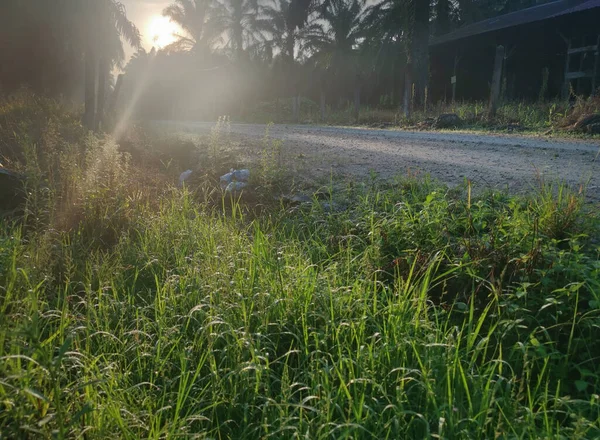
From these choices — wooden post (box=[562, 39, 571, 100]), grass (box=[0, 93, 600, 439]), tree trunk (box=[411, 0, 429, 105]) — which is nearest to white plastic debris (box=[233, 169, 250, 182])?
grass (box=[0, 93, 600, 439])

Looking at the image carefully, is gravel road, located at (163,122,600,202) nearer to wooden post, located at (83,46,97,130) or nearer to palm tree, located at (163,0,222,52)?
wooden post, located at (83,46,97,130)

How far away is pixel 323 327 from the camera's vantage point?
2.15 metres

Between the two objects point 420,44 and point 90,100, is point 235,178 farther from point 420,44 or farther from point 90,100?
point 420,44

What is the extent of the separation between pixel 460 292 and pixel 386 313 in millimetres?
522

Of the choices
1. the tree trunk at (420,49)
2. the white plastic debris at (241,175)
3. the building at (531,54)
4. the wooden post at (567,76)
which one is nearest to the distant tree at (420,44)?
the tree trunk at (420,49)

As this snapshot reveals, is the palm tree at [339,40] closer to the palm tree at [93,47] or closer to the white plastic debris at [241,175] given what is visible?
the palm tree at [93,47]

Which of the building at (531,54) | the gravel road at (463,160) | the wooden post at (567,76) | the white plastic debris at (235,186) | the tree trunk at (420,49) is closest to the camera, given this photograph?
the gravel road at (463,160)

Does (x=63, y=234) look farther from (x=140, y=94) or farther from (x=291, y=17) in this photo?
(x=140, y=94)

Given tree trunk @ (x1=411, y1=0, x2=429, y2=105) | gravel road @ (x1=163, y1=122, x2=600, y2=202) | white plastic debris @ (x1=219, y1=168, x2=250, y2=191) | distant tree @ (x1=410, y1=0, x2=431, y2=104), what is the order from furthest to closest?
tree trunk @ (x1=411, y1=0, x2=429, y2=105)
distant tree @ (x1=410, y1=0, x2=431, y2=104)
white plastic debris @ (x1=219, y1=168, x2=250, y2=191)
gravel road @ (x1=163, y1=122, x2=600, y2=202)

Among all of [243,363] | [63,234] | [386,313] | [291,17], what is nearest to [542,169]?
[386,313]

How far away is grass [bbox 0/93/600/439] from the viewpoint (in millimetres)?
1606

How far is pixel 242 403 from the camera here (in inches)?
71.1

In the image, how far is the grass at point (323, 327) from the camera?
5.27 feet

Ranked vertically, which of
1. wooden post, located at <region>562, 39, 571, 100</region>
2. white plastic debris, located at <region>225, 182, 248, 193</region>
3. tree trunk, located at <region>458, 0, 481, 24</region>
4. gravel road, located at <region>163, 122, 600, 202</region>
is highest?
tree trunk, located at <region>458, 0, 481, 24</region>
